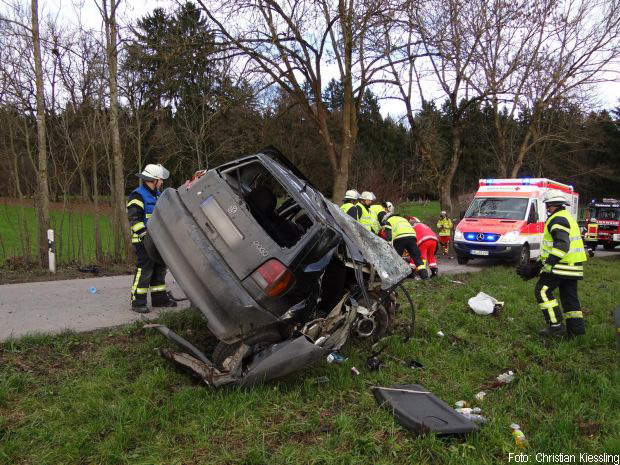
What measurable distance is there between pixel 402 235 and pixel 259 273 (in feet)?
18.4

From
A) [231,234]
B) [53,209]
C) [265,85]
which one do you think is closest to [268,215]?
[231,234]

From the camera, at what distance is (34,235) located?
10.7 m

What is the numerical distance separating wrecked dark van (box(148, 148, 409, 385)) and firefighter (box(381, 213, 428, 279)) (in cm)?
424

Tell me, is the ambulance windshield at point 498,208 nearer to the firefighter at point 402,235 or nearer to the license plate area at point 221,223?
the firefighter at point 402,235

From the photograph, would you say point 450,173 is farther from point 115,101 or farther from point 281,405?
point 281,405

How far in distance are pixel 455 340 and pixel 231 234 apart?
10.0 ft

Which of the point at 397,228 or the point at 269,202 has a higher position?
the point at 269,202

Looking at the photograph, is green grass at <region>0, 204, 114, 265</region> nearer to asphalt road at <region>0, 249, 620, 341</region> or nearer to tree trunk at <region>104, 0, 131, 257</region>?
tree trunk at <region>104, 0, 131, 257</region>

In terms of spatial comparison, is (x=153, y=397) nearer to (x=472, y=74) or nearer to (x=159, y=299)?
(x=159, y=299)

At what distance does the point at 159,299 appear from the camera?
6047mm

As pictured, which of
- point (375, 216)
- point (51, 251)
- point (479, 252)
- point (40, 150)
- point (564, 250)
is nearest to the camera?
point (564, 250)

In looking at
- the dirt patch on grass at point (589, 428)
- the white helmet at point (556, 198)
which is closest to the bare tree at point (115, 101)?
the white helmet at point (556, 198)

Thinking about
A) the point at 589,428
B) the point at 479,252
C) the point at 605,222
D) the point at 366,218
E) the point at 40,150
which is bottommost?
the point at 589,428

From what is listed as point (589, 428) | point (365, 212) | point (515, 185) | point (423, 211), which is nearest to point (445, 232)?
point (515, 185)
